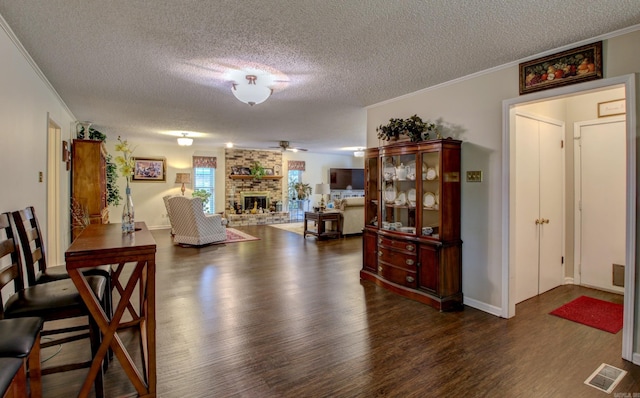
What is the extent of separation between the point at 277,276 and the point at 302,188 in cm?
669

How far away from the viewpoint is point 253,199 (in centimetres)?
1024

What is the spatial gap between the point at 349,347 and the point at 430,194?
1830 mm

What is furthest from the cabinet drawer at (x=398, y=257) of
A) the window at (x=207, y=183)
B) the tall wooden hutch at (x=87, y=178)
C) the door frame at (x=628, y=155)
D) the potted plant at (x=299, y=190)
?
the potted plant at (x=299, y=190)

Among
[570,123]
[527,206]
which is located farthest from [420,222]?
[570,123]

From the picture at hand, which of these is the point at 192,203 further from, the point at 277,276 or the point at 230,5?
the point at 230,5

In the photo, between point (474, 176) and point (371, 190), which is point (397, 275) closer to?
point (371, 190)

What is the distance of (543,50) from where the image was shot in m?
2.68

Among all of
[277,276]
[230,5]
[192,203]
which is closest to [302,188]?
[192,203]

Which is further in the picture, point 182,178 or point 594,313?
point 182,178

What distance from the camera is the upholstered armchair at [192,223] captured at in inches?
250

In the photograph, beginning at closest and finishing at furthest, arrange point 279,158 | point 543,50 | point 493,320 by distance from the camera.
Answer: point 543,50 → point 493,320 → point 279,158

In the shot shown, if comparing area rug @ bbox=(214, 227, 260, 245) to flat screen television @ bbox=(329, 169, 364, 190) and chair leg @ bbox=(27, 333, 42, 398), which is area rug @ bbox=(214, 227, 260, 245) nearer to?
A: flat screen television @ bbox=(329, 169, 364, 190)

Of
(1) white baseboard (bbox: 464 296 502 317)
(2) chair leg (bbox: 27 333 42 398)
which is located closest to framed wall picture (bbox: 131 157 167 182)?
(2) chair leg (bbox: 27 333 42 398)

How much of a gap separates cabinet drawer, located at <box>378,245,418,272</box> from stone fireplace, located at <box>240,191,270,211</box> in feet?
22.3
